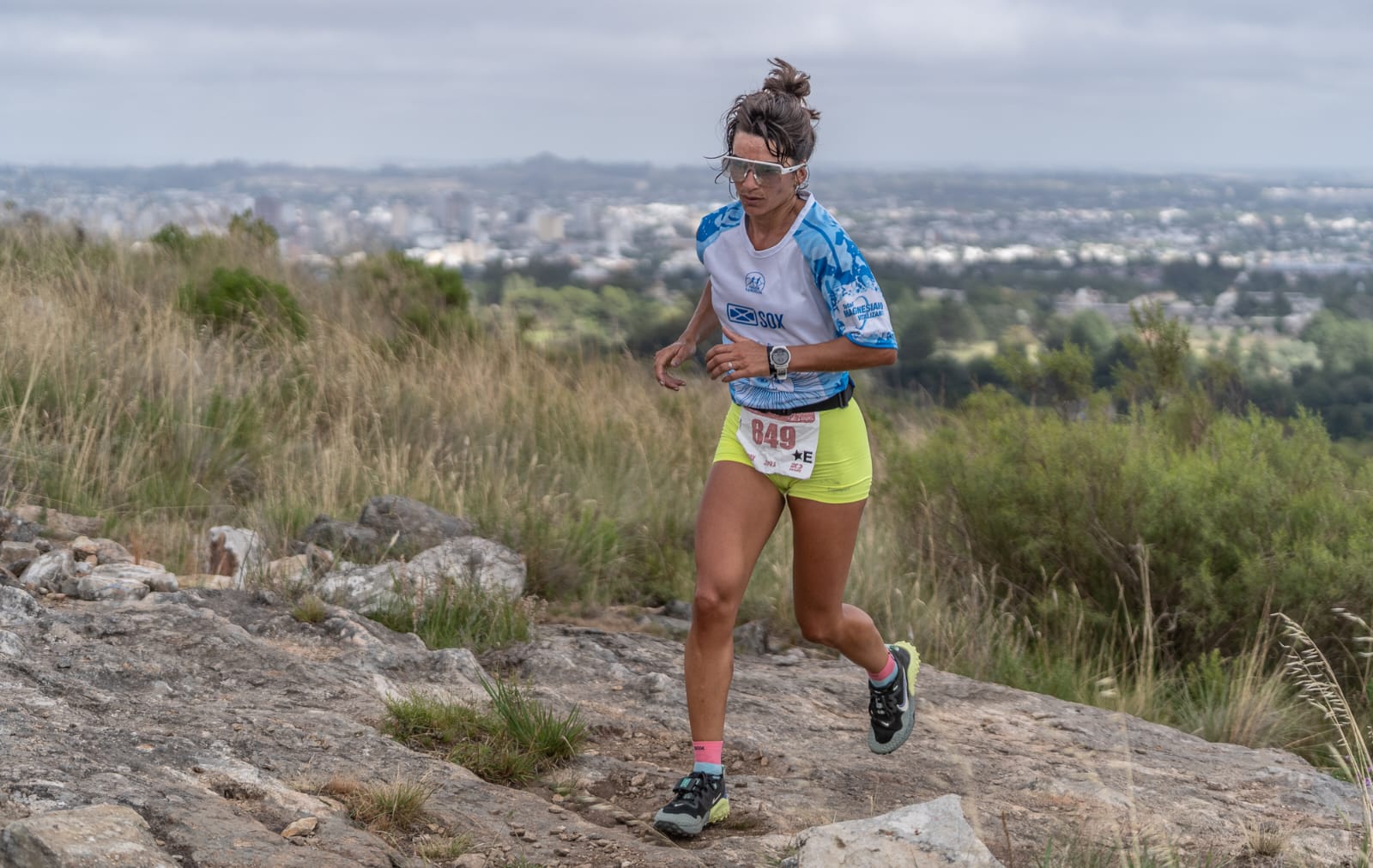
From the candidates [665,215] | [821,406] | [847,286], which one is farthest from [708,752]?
[665,215]

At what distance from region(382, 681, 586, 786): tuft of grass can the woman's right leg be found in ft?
1.79

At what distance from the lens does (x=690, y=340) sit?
4270mm

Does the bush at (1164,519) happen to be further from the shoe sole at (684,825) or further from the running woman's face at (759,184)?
the running woman's face at (759,184)

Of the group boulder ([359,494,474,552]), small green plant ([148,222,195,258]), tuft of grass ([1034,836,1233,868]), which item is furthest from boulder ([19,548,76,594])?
small green plant ([148,222,195,258])

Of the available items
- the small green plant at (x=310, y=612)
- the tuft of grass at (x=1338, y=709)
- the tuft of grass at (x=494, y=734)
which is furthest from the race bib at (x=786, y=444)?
the small green plant at (x=310, y=612)

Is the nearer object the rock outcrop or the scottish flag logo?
the rock outcrop

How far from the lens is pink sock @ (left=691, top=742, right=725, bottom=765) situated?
12.5ft

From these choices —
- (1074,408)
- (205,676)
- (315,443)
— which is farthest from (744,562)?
(1074,408)

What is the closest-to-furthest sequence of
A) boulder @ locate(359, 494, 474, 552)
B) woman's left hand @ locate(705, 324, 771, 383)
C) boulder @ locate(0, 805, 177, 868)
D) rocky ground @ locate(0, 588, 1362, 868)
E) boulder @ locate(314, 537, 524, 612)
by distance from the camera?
boulder @ locate(0, 805, 177, 868)
rocky ground @ locate(0, 588, 1362, 868)
woman's left hand @ locate(705, 324, 771, 383)
boulder @ locate(314, 537, 524, 612)
boulder @ locate(359, 494, 474, 552)

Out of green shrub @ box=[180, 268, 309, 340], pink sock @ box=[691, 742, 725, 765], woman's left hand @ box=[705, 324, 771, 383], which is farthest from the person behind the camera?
green shrub @ box=[180, 268, 309, 340]

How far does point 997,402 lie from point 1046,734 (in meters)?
3.50

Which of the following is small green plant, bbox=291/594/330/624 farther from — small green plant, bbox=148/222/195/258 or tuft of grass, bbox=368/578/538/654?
small green plant, bbox=148/222/195/258

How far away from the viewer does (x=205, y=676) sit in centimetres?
433

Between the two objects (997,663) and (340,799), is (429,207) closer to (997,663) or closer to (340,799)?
(997,663)
